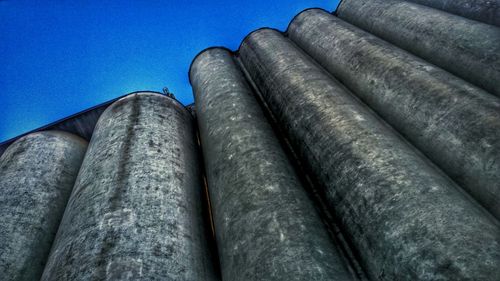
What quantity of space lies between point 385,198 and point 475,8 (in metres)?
5.80

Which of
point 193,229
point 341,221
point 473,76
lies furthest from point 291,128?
point 473,76

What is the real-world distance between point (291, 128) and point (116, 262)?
10.6 feet

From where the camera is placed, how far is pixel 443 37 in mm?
5621

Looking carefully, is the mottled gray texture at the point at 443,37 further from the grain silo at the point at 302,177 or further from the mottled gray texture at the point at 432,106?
the mottled gray texture at the point at 432,106

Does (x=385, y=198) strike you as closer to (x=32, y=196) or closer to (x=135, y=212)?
(x=135, y=212)

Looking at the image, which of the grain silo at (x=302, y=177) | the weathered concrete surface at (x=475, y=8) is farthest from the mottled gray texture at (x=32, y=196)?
the weathered concrete surface at (x=475, y=8)

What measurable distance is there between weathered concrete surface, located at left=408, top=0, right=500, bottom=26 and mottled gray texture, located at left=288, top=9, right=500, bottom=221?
227 centimetres

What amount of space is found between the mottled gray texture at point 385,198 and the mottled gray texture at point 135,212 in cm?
184

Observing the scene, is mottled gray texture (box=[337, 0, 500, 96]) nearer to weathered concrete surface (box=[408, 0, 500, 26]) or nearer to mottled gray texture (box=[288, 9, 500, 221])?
mottled gray texture (box=[288, 9, 500, 221])

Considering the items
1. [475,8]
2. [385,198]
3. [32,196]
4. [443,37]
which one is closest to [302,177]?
[385,198]

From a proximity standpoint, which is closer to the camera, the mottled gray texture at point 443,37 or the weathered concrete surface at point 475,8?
the mottled gray texture at point 443,37

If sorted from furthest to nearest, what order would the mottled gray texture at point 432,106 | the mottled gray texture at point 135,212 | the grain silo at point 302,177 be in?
the mottled gray texture at point 432,106, the mottled gray texture at point 135,212, the grain silo at point 302,177

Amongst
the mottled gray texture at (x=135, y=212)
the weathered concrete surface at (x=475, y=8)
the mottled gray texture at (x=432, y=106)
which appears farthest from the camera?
the weathered concrete surface at (x=475, y=8)

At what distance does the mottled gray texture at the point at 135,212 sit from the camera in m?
3.12
